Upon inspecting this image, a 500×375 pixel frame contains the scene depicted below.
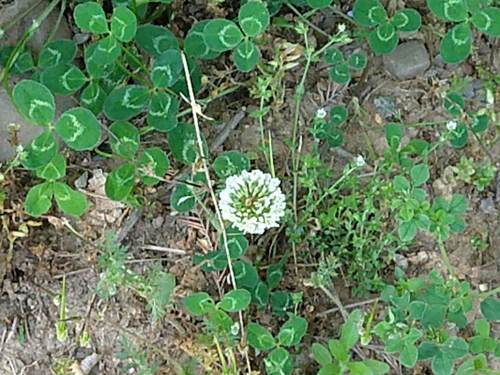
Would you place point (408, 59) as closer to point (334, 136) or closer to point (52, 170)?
point (334, 136)

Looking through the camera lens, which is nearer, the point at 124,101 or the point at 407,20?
the point at 124,101

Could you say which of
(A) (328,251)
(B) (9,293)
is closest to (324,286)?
(A) (328,251)

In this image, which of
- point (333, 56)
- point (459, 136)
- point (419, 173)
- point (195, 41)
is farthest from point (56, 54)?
point (459, 136)

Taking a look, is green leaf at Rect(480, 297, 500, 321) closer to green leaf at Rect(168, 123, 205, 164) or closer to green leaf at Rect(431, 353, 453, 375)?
green leaf at Rect(431, 353, 453, 375)

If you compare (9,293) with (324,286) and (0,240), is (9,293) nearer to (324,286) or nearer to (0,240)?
(0,240)

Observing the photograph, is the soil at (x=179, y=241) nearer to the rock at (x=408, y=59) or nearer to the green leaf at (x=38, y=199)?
the rock at (x=408, y=59)

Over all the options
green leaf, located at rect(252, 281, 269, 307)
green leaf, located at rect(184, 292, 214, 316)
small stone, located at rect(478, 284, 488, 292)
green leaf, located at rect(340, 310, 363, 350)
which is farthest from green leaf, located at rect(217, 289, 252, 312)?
small stone, located at rect(478, 284, 488, 292)
